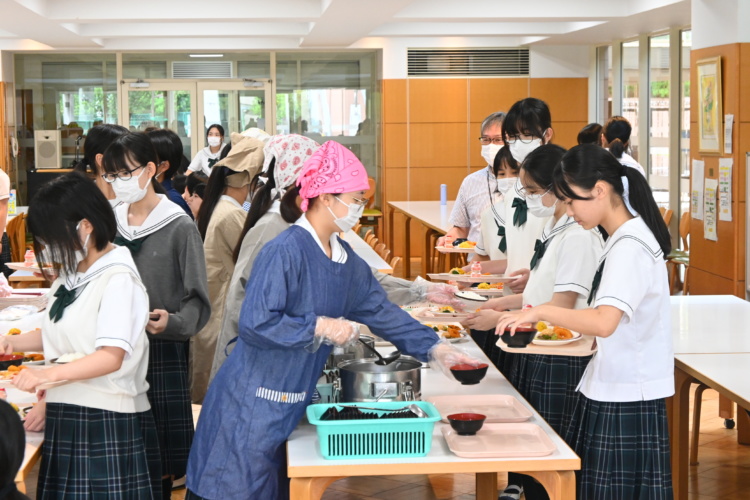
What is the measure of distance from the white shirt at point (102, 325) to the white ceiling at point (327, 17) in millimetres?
5225

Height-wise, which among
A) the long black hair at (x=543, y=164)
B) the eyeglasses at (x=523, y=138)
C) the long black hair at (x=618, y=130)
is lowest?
the long black hair at (x=543, y=164)

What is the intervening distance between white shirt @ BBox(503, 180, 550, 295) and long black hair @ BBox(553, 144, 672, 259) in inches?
42.2

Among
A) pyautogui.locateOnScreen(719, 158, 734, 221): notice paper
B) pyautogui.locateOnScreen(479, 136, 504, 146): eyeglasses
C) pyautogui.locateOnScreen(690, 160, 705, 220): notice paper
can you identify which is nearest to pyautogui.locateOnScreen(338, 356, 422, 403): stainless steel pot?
pyautogui.locateOnScreen(479, 136, 504, 146): eyeglasses

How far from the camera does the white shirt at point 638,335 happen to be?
8.38ft

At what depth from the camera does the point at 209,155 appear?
1035 cm

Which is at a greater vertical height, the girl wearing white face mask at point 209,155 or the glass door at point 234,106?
the glass door at point 234,106

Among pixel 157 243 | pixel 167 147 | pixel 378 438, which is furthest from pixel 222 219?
pixel 378 438

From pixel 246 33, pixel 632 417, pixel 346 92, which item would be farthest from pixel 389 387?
pixel 346 92

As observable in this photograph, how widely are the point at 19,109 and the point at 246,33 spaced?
11.6ft

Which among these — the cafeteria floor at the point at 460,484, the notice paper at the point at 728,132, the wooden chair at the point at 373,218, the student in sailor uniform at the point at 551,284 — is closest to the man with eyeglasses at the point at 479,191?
the cafeteria floor at the point at 460,484

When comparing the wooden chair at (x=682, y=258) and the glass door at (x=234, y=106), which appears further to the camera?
the glass door at (x=234, y=106)

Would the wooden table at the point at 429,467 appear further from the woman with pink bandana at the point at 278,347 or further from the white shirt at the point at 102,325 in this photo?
the white shirt at the point at 102,325

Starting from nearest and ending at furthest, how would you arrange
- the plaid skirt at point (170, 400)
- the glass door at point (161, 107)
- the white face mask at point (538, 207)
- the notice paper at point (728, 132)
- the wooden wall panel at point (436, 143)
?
the plaid skirt at point (170, 400)
the white face mask at point (538, 207)
the notice paper at point (728, 132)
the wooden wall panel at point (436, 143)
the glass door at point (161, 107)

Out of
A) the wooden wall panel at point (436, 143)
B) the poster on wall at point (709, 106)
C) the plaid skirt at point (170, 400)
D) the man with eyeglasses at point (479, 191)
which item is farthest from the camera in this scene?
the wooden wall panel at point (436, 143)
